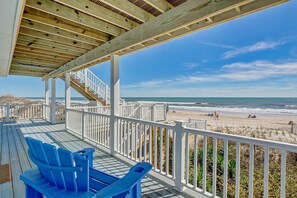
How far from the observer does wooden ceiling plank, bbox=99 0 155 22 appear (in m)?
2.45

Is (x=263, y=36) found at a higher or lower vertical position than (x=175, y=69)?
higher

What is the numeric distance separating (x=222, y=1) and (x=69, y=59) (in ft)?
16.7

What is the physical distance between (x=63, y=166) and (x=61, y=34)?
10.3 feet

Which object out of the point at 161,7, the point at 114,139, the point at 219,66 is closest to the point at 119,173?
the point at 114,139

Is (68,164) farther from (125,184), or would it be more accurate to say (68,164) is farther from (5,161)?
(5,161)

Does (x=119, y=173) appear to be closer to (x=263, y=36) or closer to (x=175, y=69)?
(x=263, y=36)

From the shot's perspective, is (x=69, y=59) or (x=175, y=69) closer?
(x=69, y=59)

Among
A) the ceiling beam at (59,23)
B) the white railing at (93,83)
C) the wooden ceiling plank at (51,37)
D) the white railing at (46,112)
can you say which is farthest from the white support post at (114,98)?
the white railing at (46,112)

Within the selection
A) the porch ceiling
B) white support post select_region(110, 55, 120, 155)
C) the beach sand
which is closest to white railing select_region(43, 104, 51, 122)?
the porch ceiling

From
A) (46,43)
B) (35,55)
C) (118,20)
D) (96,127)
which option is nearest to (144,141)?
(118,20)

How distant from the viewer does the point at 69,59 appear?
5.80 m

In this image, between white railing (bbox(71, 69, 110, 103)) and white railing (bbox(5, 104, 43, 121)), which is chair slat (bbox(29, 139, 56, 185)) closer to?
white railing (bbox(71, 69, 110, 103))

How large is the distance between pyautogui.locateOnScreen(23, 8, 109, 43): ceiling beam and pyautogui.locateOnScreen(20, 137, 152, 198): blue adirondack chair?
234cm

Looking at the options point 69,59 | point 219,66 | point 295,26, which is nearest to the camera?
point 69,59
